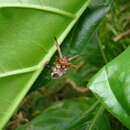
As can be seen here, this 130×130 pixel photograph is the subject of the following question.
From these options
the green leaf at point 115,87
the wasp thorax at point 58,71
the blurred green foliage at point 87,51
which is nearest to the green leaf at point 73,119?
the blurred green foliage at point 87,51

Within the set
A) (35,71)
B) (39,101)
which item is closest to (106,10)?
(35,71)

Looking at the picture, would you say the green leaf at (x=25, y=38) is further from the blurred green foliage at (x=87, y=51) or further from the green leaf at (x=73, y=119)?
the green leaf at (x=73, y=119)

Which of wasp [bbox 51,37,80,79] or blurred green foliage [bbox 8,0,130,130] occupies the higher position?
blurred green foliage [bbox 8,0,130,130]

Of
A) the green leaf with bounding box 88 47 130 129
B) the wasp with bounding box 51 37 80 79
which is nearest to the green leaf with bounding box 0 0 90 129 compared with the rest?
the wasp with bounding box 51 37 80 79

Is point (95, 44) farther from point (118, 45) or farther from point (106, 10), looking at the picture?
point (106, 10)

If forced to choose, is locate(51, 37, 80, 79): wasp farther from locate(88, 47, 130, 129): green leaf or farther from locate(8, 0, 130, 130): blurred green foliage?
locate(88, 47, 130, 129): green leaf

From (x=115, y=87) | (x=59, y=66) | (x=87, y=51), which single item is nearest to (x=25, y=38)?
(x=59, y=66)
